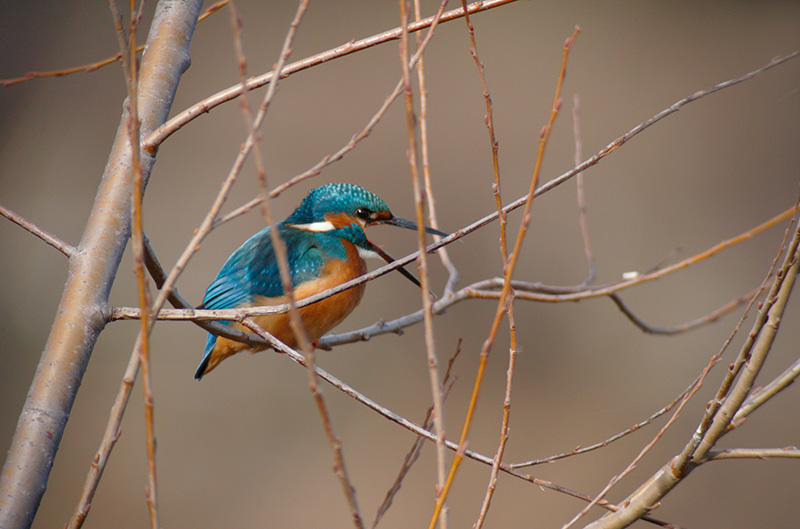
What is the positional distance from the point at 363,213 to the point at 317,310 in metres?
0.31

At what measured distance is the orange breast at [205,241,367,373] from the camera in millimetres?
1668

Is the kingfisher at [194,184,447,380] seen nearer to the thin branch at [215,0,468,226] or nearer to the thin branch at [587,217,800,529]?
the thin branch at [215,0,468,226]

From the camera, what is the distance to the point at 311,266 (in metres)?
1.78

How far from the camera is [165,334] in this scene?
113 inches

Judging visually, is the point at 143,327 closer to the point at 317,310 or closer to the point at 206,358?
the point at 317,310

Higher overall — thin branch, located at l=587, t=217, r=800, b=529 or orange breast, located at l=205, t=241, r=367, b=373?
orange breast, located at l=205, t=241, r=367, b=373

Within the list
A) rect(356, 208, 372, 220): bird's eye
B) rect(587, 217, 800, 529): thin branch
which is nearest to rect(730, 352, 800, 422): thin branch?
rect(587, 217, 800, 529): thin branch

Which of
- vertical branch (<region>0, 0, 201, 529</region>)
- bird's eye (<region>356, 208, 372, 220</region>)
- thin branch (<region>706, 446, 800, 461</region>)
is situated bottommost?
thin branch (<region>706, 446, 800, 461</region>)

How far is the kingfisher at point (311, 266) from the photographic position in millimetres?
1726

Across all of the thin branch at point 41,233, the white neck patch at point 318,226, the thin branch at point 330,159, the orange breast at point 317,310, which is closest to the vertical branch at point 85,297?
the thin branch at point 41,233

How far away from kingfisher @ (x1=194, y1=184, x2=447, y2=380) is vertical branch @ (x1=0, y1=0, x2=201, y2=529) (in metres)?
0.76

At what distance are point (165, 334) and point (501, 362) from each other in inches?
59.8

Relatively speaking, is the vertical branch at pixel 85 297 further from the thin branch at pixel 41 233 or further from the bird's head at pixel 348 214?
the bird's head at pixel 348 214

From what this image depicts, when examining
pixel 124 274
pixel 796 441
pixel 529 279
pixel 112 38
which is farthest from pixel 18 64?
pixel 796 441
